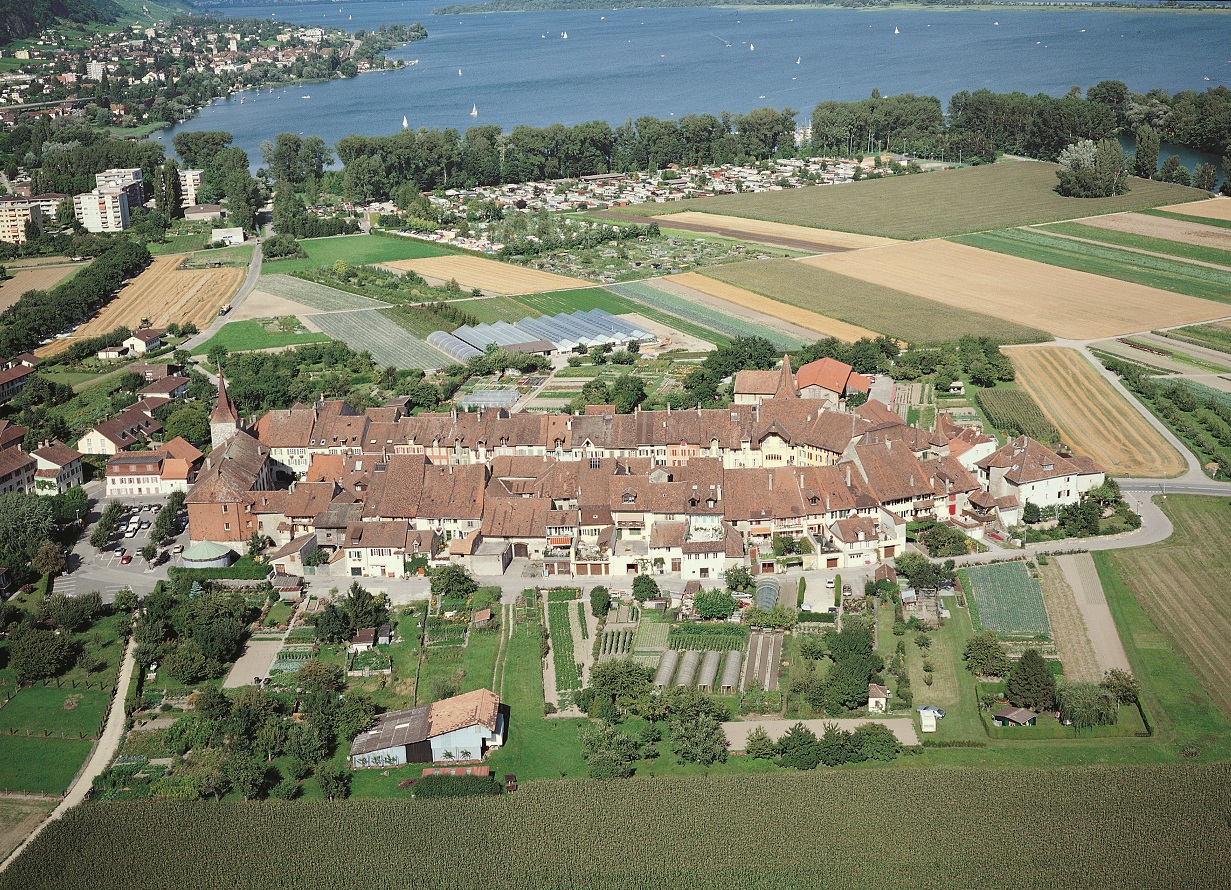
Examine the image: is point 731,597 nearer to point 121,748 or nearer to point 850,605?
point 850,605

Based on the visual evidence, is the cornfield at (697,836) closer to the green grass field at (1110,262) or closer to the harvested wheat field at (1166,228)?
the green grass field at (1110,262)

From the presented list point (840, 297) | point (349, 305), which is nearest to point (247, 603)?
point (349, 305)

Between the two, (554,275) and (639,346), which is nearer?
(639,346)

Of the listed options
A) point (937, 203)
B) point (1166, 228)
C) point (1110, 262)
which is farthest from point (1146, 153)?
point (1110, 262)

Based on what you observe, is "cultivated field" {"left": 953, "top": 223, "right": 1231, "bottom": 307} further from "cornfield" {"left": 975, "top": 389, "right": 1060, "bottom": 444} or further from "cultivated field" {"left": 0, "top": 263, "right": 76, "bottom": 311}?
"cultivated field" {"left": 0, "top": 263, "right": 76, "bottom": 311}

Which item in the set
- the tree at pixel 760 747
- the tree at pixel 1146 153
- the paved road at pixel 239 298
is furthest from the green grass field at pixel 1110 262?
the tree at pixel 760 747

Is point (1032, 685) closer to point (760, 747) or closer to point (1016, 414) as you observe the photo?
point (760, 747)
